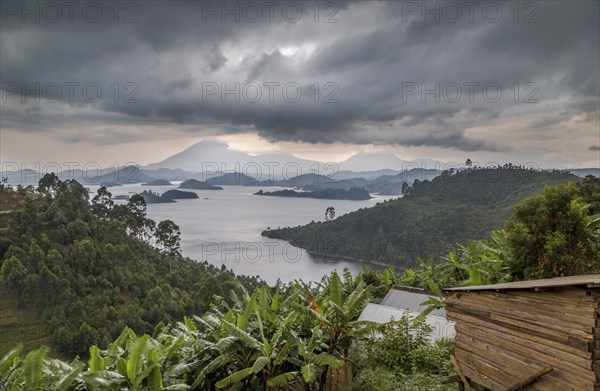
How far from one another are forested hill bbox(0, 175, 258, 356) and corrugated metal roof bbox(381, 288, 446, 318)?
737 inches

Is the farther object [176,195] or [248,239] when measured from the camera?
[176,195]

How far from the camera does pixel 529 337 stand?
5.92 m

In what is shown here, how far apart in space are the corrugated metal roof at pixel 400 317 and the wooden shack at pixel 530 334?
2355mm

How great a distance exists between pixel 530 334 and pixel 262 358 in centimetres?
410

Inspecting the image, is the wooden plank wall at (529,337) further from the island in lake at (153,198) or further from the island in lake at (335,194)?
the island in lake at (335,194)

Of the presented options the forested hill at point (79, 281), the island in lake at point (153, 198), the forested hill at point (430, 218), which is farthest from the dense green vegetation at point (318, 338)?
the island in lake at point (153, 198)

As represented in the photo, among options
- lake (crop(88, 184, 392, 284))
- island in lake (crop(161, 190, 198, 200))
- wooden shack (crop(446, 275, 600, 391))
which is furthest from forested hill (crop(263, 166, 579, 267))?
island in lake (crop(161, 190, 198, 200))

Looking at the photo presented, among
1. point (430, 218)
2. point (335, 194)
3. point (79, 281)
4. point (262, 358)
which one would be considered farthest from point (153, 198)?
point (262, 358)

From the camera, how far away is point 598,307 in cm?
497

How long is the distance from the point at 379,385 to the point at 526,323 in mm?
2382

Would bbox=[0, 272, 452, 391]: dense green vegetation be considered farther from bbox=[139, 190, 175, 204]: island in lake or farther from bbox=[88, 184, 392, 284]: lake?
bbox=[139, 190, 175, 204]: island in lake

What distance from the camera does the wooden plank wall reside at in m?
5.10

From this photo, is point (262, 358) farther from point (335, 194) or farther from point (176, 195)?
point (335, 194)

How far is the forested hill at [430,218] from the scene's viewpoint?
62875 millimetres
